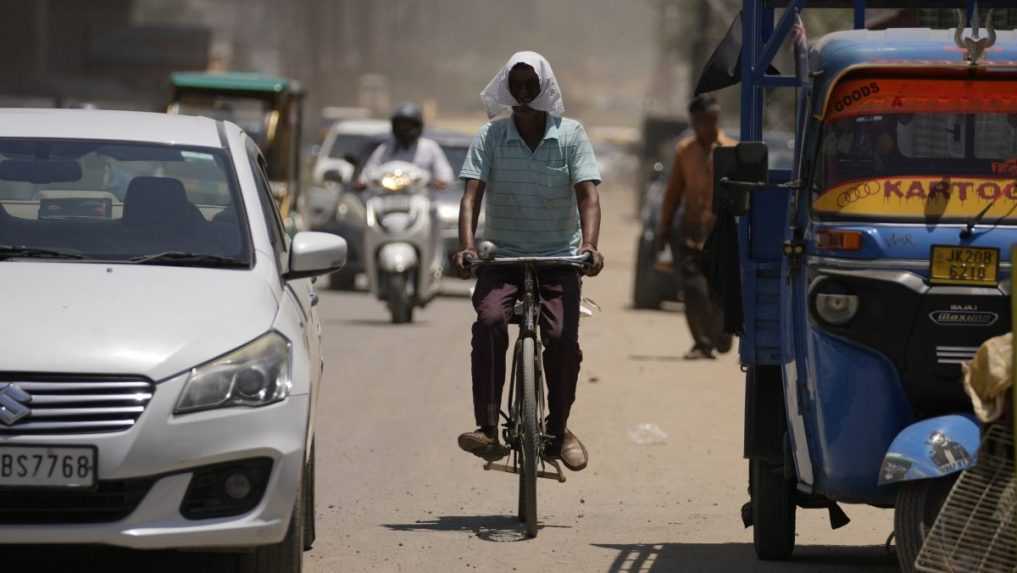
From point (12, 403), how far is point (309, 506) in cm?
181

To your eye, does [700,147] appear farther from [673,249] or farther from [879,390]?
[879,390]

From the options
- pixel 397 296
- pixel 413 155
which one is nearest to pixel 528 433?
pixel 397 296

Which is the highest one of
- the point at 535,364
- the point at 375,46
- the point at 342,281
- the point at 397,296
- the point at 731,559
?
the point at 375,46

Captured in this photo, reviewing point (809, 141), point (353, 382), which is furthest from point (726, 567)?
point (353, 382)

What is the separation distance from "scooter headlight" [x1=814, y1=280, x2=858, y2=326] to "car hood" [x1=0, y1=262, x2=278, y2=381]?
1.64 metres

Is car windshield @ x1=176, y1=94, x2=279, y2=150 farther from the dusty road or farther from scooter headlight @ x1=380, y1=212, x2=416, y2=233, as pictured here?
the dusty road

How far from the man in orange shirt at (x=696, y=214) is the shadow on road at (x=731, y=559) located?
20.2ft

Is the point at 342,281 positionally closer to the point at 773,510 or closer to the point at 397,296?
the point at 397,296

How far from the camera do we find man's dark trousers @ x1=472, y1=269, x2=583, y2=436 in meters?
7.62

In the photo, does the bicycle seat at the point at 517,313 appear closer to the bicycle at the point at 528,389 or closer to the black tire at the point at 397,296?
the bicycle at the point at 528,389

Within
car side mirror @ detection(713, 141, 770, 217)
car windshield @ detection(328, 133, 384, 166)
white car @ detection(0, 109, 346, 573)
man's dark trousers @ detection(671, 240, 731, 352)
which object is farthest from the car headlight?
car windshield @ detection(328, 133, 384, 166)

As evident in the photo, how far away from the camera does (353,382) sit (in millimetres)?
12562

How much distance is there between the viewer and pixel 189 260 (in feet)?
21.1

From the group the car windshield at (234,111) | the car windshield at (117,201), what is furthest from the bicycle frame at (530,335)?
the car windshield at (234,111)
